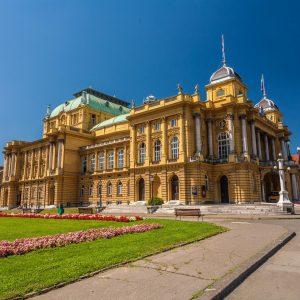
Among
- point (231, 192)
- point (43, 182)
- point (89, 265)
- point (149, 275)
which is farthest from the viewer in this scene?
point (43, 182)

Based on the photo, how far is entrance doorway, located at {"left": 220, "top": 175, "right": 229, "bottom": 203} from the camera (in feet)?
162

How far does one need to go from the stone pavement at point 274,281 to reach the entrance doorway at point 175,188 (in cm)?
3773

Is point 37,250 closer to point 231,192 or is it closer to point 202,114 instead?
point 231,192

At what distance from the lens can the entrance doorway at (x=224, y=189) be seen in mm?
49250

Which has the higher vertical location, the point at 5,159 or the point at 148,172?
the point at 5,159

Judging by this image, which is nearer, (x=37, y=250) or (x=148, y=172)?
(x=37, y=250)

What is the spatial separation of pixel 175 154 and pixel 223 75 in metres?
17.4

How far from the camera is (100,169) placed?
2532 inches

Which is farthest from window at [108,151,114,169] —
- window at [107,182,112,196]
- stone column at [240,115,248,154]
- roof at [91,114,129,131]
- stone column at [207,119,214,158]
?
stone column at [240,115,248,154]

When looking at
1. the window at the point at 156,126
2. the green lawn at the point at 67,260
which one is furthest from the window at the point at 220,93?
the green lawn at the point at 67,260

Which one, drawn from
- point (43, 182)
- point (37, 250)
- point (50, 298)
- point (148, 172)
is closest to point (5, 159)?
point (43, 182)

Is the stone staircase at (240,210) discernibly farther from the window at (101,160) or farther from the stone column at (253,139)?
the window at (101,160)

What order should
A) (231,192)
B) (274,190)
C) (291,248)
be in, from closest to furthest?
1. (291,248)
2. (231,192)
3. (274,190)

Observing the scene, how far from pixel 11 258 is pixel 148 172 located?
139 feet
